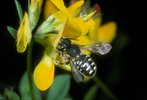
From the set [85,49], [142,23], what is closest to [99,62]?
[142,23]

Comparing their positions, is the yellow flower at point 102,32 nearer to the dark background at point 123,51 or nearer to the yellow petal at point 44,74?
the dark background at point 123,51

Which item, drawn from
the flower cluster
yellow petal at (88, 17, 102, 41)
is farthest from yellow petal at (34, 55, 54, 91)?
yellow petal at (88, 17, 102, 41)

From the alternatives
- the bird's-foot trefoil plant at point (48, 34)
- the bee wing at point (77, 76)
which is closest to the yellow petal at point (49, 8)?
the bird's-foot trefoil plant at point (48, 34)

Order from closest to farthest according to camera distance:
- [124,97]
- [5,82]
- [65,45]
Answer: [65,45], [5,82], [124,97]

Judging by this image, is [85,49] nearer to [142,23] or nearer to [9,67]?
[9,67]

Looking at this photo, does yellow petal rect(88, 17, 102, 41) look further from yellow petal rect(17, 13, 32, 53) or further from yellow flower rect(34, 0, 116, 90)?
yellow petal rect(17, 13, 32, 53)

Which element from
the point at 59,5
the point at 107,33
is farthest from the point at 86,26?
the point at 107,33
